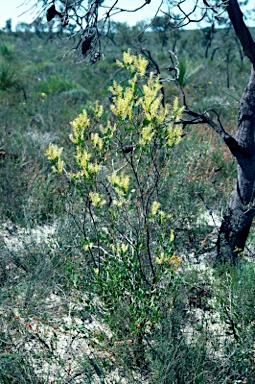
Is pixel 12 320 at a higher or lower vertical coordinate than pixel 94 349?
higher

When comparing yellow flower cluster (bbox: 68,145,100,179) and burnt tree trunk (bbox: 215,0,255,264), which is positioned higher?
burnt tree trunk (bbox: 215,0,255,264)

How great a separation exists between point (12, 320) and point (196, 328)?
1.32 meters

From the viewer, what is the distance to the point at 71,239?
4.25 meters

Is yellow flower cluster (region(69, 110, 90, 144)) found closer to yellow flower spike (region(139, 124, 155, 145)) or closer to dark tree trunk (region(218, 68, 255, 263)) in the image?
yellow flower spike (region(139, 124, 155, 145))

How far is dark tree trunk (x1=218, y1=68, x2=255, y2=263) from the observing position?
386cm

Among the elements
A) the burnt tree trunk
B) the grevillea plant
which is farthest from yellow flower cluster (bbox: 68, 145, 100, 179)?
the burnt tree trunk

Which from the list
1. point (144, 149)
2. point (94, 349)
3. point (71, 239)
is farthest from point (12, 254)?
point (144, 149)

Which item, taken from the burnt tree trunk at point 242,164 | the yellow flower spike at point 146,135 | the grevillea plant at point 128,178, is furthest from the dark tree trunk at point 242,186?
the yellow flower spike at point 146,135

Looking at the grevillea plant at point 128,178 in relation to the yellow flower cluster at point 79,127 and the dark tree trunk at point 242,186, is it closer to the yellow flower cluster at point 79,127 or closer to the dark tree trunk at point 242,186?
the yellow flower cluster at point 79,127

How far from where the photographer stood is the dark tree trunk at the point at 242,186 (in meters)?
3.86

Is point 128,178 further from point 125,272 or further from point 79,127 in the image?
point 125,272

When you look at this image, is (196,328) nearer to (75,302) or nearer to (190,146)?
(75,302)

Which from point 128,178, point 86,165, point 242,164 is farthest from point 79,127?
point 242,164

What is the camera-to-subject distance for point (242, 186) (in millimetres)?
4016
